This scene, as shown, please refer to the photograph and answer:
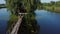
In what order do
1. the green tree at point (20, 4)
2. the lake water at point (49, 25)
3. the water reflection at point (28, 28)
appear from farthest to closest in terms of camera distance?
the green tree at point (20, 4) → the lake water at point (49, 25) → the water reflection at point (28, 28)

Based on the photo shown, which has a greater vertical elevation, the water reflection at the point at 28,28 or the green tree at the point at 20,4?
the green tree at the point at 20,4

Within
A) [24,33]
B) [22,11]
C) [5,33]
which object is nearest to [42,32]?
[24,33]

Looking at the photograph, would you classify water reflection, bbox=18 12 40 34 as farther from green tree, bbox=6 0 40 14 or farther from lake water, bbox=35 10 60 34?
green tree, bbox=6 0 40 14

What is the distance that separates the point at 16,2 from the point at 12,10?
1005 mm

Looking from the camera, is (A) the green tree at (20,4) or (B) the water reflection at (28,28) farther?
(A) the green tree at (20,4)

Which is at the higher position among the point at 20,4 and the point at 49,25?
the point at 20,4

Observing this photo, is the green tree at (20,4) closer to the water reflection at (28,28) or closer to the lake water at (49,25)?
the water reflection at (28,28)

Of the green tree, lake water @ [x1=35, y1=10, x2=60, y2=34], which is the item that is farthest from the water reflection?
the green tree

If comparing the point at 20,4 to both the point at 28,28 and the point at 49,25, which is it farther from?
the point at 28,28

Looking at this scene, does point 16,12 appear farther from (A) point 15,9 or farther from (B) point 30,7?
(B) point 30,7

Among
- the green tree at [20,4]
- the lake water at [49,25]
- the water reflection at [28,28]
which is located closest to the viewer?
the water reflection at [28,28]

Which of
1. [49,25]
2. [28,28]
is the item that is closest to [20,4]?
[49,25]

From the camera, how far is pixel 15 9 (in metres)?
18.4

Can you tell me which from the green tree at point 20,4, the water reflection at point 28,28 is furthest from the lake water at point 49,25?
the green tree at point 20,4
